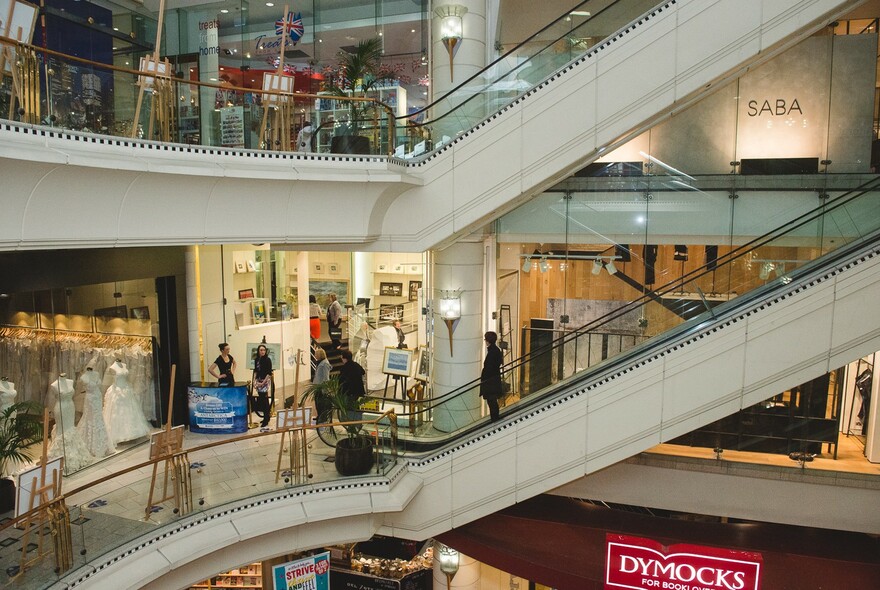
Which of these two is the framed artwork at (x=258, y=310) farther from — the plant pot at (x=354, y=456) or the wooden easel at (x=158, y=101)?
the wooden easel at (x=158, y=101)

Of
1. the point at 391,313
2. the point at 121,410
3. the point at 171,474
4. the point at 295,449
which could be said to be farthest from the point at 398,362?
the point at 121,410

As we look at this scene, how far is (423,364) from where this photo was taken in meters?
12.2

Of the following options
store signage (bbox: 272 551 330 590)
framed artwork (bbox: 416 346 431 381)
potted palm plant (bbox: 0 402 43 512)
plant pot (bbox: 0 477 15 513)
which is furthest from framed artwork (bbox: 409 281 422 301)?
plant pot (bbox: 0 477 15 513)

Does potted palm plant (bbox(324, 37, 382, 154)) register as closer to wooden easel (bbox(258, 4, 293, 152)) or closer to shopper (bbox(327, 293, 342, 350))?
wooden easel (bbox(258, 4, 293, 152))

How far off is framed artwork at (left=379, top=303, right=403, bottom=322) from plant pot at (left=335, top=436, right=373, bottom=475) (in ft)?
16.7

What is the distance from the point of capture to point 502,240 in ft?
36.7

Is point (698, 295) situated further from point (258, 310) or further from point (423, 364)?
point (258, 310)

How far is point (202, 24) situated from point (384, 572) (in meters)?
13.1

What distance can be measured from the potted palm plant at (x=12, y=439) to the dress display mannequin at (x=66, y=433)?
21.1 inches

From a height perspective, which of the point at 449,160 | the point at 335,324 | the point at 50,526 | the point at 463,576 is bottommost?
the point at 463,576

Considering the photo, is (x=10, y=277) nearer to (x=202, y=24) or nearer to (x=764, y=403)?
(x=202, y=24)

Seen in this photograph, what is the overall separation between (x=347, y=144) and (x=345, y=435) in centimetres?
441

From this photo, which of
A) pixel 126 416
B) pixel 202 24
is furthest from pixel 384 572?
pixel 202 24

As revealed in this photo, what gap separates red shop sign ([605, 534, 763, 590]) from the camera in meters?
8.08
